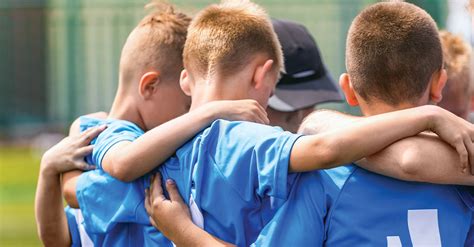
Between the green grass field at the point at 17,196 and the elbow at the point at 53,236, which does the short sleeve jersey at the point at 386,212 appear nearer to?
the elbow at the point at 53,236

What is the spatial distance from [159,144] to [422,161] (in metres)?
0.75

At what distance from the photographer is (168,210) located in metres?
2.59

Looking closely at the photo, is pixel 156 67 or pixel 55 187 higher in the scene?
pixel 156 67

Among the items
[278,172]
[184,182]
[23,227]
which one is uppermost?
[278,172]

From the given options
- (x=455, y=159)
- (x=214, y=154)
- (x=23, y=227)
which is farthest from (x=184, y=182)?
(x=23, y=227)

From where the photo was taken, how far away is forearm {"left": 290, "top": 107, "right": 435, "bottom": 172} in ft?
7.44

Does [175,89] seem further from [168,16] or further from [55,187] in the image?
[55,187]

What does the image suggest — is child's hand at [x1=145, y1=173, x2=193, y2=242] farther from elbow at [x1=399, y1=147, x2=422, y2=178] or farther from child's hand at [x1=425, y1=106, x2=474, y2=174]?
child's hand at [x1=425, y1=106, x2=474, y2=174]

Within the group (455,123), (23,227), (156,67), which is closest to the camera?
(455,123)

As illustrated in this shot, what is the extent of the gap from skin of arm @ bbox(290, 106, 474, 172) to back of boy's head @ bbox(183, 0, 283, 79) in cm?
52

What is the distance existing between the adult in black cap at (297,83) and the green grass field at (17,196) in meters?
7.28

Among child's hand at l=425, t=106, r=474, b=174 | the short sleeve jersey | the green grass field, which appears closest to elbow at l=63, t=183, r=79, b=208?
the short sleeve jersey

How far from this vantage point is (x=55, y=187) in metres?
3.21

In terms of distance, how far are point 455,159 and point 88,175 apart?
1234mm
